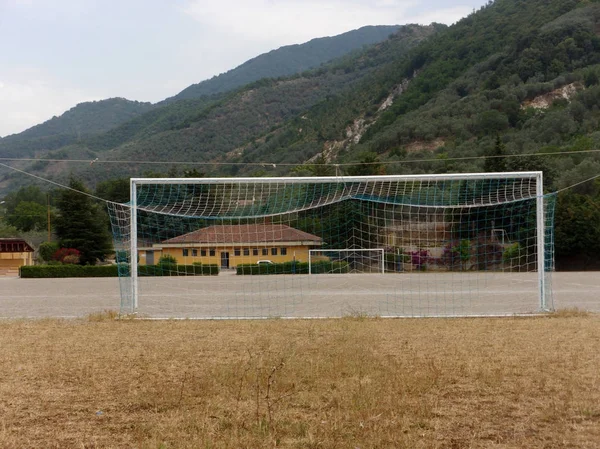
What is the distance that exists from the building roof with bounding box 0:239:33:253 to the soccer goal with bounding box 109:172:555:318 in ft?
93.8

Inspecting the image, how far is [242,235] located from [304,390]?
1525 centimetres

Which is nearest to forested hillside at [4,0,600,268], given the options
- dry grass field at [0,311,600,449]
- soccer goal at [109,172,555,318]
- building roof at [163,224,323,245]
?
soccer goal at [109,172,555,318]

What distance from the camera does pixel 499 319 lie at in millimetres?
12414

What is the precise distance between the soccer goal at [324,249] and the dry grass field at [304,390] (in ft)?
13.2

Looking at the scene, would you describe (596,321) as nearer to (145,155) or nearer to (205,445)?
(205,445)

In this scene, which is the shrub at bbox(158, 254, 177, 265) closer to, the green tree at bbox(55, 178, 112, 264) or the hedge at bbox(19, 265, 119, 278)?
the hedge at bbox(19, 265, 119, 278)

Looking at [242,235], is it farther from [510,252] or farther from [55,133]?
[55,133]

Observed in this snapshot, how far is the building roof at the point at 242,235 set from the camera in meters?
19.8

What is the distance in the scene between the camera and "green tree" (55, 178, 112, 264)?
4912cm

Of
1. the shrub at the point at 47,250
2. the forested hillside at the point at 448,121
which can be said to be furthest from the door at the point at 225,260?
the shrub at the point at 47,250

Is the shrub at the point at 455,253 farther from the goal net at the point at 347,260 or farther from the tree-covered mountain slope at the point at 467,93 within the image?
the tree-covered mountain slope at the point at 467,93

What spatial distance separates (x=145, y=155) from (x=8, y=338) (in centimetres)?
10025

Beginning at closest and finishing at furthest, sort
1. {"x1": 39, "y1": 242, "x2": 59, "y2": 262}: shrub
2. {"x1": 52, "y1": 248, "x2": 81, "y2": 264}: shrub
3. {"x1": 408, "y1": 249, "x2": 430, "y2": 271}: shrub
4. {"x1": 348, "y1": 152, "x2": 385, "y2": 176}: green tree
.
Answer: {"x1": 408, "y1": 249, "x2": 430, "y2": 271}: shrub, {"x1": 348, "y1": 152, "x2": 385, "y2": 176}: green tree, {"x1": 52, "y1": 248, "x2": 81, "y2": 264}: shrub, {"x1": 39, "y1": 242, "x2": 59, "y2": 262}: shrub

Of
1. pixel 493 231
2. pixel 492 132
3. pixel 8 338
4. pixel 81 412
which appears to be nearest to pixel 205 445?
pixel 81 412
